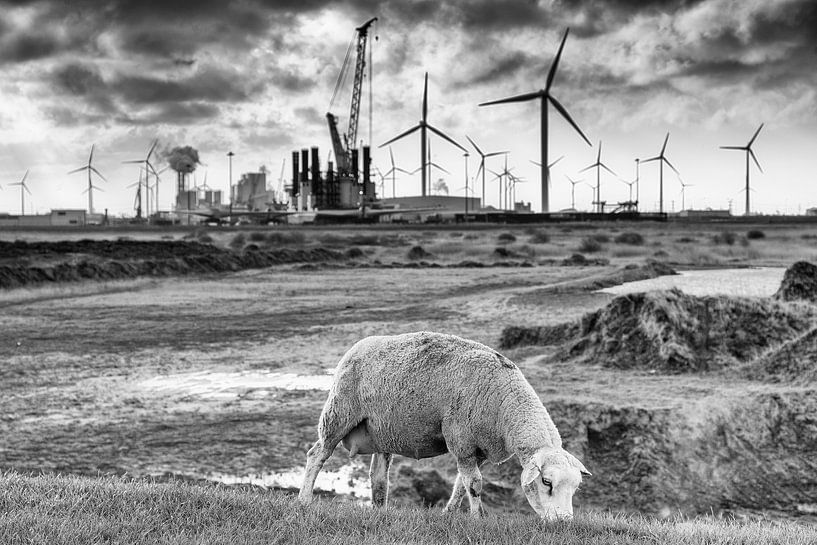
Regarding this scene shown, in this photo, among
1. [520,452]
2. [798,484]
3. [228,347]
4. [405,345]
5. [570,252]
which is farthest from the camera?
[570,252]

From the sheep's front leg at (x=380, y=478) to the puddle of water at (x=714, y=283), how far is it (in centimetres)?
2442

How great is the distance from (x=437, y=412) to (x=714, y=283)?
3386 centimetres

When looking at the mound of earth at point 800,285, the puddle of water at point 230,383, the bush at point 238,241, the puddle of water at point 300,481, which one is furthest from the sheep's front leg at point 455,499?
the bush at point 238,241

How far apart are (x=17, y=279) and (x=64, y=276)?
308 cm

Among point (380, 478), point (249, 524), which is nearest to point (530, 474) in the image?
point (249, 524)

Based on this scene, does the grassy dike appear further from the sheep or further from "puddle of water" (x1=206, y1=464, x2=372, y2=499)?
"puddle of water" (x1=206, y1=464, x2=372, y2=499)

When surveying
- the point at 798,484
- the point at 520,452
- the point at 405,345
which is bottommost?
the point at 798,484

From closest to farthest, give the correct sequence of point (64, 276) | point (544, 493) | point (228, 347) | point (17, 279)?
1. point (544, 493)
2. point (228, 347)
3. point (17, 279)
4. point (64, 276)

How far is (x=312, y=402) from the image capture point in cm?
1736

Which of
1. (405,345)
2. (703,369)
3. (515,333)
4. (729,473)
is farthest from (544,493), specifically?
(515,333)

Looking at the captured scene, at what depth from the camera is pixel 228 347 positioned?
987 inches

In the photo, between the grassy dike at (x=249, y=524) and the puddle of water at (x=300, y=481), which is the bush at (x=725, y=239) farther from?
the grassy dike at (x=249, y=524)

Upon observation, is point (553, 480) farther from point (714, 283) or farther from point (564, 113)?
point (564, 113)

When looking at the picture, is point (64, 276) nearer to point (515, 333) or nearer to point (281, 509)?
point (515, 333)
